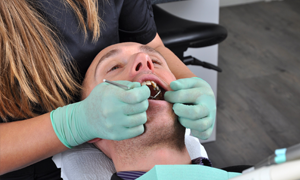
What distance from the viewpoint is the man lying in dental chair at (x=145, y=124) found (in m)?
0.95

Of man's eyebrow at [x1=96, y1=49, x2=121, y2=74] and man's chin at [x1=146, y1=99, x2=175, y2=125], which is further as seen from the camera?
man's eyebrow at [x1=96, y1=49, x2=121, y2=74]

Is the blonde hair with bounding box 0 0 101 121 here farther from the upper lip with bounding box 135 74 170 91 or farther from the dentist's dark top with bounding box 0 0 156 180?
the upper lip with bounding box 135 74 170 91

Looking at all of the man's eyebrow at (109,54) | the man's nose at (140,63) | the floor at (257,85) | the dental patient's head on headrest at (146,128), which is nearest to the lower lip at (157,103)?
the dental patient's head on headrest at (146,128)

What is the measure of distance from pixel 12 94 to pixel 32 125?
12 centimetres

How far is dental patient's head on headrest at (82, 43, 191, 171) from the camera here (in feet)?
3.15

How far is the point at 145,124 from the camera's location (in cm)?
96

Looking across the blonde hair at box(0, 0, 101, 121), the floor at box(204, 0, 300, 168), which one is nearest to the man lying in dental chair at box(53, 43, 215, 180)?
the blonde hair at box(0, 0, 101, 121)

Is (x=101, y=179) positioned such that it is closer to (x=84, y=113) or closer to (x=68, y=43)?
(x=84, y=113)

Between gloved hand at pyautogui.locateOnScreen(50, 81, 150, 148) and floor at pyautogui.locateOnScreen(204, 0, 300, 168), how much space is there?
1.23 m

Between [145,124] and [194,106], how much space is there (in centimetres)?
16

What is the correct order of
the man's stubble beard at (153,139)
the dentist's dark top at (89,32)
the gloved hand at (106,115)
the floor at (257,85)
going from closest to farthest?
the gloved hand at (106,115) < the man's stubble beard at (153,139) < the dentist's dark top at (89,32) < the floor at (257,85)

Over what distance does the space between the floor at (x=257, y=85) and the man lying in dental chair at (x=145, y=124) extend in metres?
1.07

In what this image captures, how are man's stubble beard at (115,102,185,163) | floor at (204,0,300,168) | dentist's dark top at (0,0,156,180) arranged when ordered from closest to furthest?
man's stubble beard at (115,102,185,163)
dentist's dark top at (0,0,156,180)
floor at (204,0,300,168)

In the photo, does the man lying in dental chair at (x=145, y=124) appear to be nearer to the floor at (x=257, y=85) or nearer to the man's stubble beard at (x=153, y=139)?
the man's stubble beard at (x=153, y=139)
